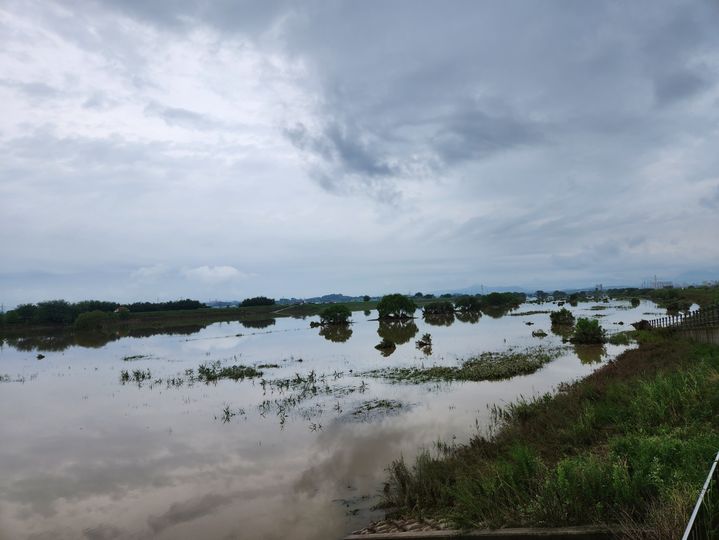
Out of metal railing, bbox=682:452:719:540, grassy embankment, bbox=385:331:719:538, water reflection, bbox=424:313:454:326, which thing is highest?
metal railing, bbox=682:452:719:540

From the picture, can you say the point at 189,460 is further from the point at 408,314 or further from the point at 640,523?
the point at 408,314

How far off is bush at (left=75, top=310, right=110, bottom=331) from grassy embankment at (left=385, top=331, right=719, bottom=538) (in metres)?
96.1

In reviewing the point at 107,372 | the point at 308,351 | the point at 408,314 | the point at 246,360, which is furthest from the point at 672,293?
the point at 107,372

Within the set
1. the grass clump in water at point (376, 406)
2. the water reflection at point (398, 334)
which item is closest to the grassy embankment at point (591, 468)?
the grass clump in water at point (376, 406)

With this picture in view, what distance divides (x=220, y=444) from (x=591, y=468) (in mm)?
13356

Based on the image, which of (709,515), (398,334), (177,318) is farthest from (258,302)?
(709,515)

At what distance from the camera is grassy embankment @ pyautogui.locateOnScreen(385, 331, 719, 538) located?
652 cm

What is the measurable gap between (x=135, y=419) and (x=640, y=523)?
2132 cm

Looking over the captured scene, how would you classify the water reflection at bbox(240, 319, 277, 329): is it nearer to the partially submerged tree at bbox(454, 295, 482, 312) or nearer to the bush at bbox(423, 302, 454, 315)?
the bush at bbox(423, 302, 454, 315)

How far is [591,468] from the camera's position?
7.23m

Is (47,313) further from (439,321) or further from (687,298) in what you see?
(687,298)

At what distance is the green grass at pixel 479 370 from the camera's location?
25875 millimetres

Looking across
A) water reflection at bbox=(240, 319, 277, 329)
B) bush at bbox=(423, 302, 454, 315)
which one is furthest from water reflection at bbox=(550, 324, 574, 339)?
water reflection at bbox=(240, 319, 277, 329)

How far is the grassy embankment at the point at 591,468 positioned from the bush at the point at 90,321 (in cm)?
9605
